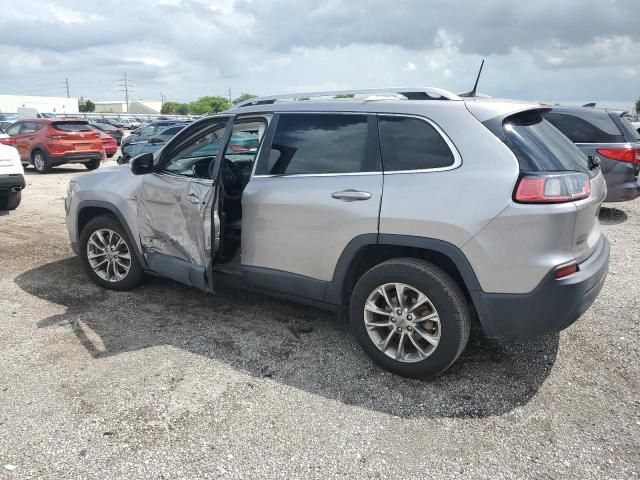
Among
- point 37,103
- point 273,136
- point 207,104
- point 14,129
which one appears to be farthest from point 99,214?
point 207,104

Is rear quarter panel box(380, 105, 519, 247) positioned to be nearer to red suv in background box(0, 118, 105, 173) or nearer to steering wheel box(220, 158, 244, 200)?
steering wheel box(220, 158, 244, 200)

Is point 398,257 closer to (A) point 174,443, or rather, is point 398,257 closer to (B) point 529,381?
(B) point 529,381

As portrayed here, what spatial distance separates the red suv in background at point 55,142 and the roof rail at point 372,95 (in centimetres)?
1183

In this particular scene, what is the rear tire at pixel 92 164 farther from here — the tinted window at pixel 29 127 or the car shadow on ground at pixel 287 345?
the car shadow on ground at pixel 287 345

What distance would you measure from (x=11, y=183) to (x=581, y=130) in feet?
28.8

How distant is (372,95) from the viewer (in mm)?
3633

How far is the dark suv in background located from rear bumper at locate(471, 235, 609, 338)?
4.92 m

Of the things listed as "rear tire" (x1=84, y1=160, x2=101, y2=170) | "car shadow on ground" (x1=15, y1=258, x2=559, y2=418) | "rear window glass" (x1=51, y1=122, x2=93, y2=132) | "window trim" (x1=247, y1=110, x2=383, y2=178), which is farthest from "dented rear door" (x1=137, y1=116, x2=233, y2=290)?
"rear tire" (x1=84, y1=160, x2=101, y2=170)

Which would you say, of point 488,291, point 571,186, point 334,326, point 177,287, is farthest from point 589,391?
point 177,287

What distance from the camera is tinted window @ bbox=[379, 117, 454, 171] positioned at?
3.07m

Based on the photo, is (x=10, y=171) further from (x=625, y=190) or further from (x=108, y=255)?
(x=625, y=190)

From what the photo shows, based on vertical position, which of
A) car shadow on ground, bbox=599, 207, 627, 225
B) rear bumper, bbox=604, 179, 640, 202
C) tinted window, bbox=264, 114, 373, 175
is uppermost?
tinted window, bbox=264, 114, 373, 175

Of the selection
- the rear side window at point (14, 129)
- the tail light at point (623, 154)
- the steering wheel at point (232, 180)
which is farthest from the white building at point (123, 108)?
the steering wheel at point (232, 180)

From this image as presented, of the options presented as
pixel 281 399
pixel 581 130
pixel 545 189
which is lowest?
pixel 281 399
